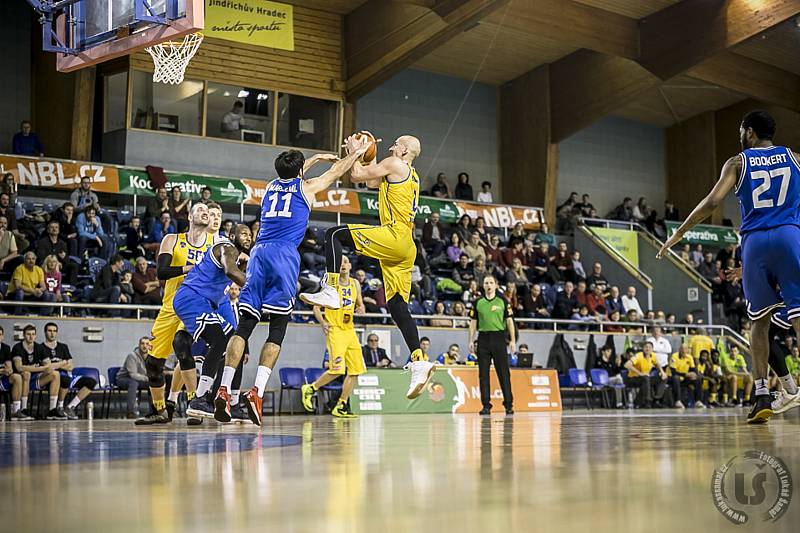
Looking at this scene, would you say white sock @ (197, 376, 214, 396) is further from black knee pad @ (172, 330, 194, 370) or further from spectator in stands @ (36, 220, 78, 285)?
spectator in stands @ (36, 220, 78, 285)

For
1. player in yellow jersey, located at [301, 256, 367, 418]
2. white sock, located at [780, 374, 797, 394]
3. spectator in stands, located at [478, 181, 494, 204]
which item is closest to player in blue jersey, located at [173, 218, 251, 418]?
white sock, located at [780, 374, 797, 394]

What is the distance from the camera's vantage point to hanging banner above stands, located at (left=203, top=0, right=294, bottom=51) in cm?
2105

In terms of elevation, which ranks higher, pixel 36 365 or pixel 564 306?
pixel 564 306

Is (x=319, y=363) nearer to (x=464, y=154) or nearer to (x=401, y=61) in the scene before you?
(x=401, y=61)

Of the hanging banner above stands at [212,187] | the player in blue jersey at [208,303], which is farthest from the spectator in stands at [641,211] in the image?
the player in blue jersey at [208,303]

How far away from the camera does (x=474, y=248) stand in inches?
824

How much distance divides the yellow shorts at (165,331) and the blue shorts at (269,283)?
1061mm

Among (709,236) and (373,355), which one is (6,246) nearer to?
(373,355)

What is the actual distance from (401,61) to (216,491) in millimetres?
20049

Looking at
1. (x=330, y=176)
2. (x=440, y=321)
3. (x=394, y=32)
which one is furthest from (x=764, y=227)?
(x=394, y=32)

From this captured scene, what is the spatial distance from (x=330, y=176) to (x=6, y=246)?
932 cm

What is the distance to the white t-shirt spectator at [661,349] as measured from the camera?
19812 millimetres

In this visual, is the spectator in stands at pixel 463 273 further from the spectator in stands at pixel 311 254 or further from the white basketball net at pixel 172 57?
the white basketball net at pixel 172 57

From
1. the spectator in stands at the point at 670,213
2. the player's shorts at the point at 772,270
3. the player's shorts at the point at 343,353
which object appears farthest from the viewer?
the spectator in stands at the point at 670,213
